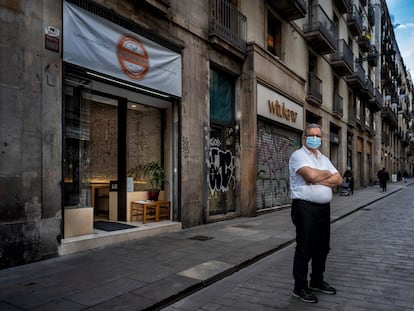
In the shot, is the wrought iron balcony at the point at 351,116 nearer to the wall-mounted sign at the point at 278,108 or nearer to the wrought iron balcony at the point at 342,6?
the wrought iron balcony at the point at 342,6

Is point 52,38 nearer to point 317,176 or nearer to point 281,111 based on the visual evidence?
point 317,176

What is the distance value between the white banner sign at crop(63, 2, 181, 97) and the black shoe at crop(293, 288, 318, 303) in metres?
5.13

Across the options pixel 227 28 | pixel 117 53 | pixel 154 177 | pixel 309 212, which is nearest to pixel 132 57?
pixel 117 53

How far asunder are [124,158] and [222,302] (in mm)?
5638

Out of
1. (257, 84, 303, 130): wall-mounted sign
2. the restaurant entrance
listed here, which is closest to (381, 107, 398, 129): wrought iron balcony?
(257, 84, 303, 130): wall-mounted sign

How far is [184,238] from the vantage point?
24.9ft

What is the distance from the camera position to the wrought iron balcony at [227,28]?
9.99 meters

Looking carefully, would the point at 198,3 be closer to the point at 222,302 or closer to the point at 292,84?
the point at 292,84

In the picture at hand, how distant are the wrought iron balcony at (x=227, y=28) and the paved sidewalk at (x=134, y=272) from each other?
556cm

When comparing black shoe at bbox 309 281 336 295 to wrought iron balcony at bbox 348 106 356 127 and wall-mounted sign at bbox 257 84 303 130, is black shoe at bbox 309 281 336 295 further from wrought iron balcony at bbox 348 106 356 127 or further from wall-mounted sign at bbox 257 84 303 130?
wrought iron balcony at bbox 348 106 356 127

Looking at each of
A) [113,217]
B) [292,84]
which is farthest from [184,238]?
[292,84]

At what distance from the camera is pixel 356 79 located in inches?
995

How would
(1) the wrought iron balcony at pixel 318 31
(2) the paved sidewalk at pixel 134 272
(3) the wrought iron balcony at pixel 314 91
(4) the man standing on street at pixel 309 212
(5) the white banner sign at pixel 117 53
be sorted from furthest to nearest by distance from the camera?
(3) the wrought iron balcony at pixel 314 91
(1) the wrought iron balcony at pixel 318 31
(5) the white banner sign at pixel 117 53
(4) the man standing on street at pixel 309 212
(2) the paved sidewalk at pixel 134 272

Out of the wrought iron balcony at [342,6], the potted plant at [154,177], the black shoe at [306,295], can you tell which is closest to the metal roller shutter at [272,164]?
the potted plant at [154,177]
